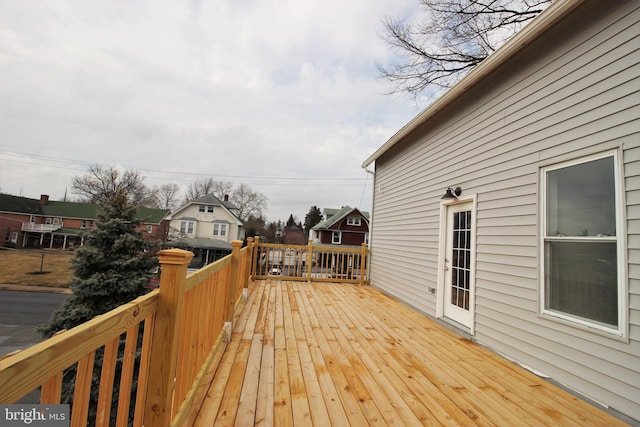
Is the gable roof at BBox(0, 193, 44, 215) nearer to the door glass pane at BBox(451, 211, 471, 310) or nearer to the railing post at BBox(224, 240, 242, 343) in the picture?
the railing post at BBox(224, 240, 242, 343)

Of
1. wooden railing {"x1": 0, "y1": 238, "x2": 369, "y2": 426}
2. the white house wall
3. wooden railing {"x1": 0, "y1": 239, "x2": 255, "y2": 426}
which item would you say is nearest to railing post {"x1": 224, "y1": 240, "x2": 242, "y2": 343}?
wooden railing {"x1": 0, "y1": 238, "x2": 369, "y2": 426}

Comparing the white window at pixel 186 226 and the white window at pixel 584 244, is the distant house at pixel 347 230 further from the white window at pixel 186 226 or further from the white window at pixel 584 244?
the white window at pixel 584 244

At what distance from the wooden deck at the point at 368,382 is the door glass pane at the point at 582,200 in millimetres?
1366

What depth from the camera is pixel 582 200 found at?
2.37 m

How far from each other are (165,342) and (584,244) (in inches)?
125

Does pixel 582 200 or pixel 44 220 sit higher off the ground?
pixel 582 200

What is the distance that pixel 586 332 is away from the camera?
2223 mm

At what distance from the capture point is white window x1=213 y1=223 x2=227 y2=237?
24.6 metres

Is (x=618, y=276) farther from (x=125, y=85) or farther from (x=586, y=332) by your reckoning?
(x=125, y=85)

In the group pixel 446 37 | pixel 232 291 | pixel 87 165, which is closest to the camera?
pixel 232 291

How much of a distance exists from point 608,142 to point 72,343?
11.2ft

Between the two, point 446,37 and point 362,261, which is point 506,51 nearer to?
point 446,37

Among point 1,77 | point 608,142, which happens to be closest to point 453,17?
point 608,142

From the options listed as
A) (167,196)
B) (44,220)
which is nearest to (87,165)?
(44,220)
